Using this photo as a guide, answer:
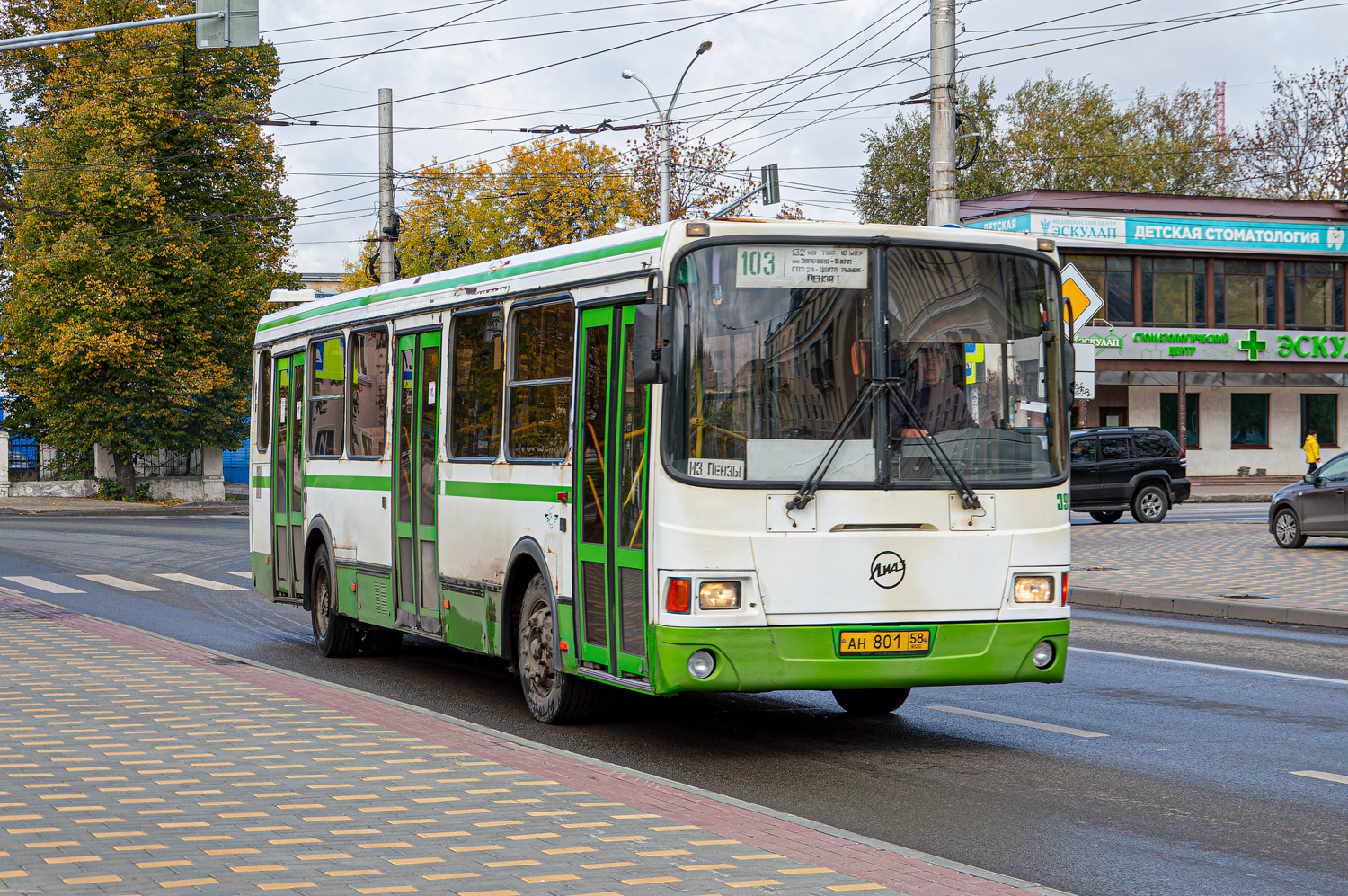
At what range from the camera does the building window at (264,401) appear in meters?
15.1

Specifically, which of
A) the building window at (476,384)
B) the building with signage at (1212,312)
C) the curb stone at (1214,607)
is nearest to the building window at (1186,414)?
the building with signage at (1212,312)

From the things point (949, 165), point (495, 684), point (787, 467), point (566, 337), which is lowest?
point (495, 684)

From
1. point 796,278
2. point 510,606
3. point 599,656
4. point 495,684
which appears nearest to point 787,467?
point 796,278

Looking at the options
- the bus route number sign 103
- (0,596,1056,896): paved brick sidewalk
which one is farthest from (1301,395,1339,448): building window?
(0,596,1056,896): paved brick sidewalk

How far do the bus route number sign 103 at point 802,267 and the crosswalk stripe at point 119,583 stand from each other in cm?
1362

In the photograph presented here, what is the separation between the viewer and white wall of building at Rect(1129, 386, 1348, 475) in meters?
54.2

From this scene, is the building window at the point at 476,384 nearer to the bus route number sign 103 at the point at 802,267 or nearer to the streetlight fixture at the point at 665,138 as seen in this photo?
the bus route number sign 103 at the point at 802,267

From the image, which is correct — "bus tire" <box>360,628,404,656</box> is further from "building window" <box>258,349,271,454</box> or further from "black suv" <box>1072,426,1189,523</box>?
"black suv" <box>1072,426,1189,523</box>

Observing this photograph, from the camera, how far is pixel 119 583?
68.0ft

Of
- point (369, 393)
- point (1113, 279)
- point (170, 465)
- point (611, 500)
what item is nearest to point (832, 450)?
point (611, 500)

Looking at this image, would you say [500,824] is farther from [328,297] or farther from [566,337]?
[328,297]

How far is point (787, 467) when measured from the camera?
8.28 m

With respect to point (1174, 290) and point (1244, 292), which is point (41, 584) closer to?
point (1174, 290)

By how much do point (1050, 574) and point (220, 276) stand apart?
3892 centimetres
